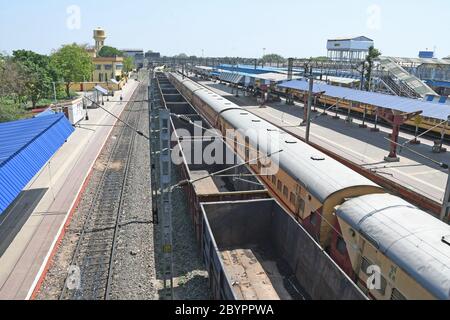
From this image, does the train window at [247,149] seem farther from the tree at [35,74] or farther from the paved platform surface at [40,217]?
the tree at [35,74]

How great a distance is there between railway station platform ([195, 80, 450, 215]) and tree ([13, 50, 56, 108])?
33.1m

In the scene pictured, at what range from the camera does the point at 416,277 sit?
30.3 feet

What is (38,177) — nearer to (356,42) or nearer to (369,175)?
(369,175)

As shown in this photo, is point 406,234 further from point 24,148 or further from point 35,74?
point 35,74

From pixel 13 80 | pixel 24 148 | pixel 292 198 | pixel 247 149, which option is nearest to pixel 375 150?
pixel 247 149

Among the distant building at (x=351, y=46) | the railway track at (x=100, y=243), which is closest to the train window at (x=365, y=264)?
the railway track at (x=100, y=243)

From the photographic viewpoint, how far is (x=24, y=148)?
18938 millimetres

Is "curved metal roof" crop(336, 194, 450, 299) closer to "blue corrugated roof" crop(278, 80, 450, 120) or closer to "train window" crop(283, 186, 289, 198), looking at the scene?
"train window" crop(283, 186, 289, 198)

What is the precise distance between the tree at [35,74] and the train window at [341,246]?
5192 cm

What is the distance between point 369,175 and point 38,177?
2311 cm

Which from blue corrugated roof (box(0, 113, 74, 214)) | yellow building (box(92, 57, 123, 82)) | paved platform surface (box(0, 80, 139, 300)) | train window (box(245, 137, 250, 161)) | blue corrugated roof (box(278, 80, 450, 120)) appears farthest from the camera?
yellow building (box(92, 57, 123, 82))

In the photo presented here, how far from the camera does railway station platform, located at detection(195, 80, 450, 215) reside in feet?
79.0

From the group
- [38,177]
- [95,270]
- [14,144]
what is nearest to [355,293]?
[95,270]

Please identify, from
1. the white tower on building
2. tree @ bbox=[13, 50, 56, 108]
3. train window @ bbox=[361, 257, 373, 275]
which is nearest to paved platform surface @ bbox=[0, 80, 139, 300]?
train window @ bbox=[361, 257, 373, 275]
